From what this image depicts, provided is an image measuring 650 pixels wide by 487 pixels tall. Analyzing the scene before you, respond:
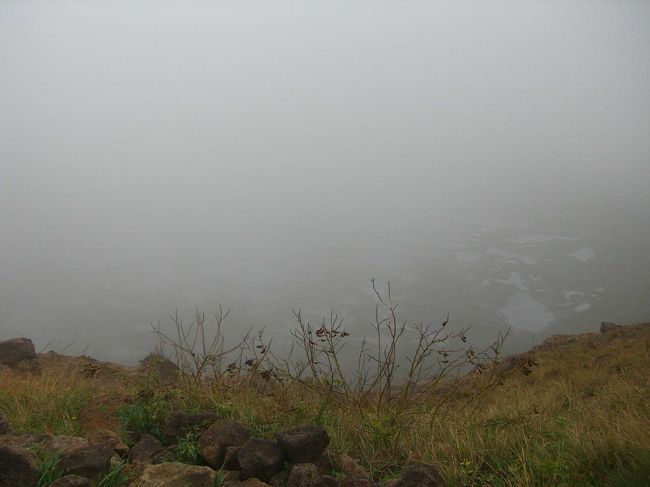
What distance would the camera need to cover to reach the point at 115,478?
2.80 metres

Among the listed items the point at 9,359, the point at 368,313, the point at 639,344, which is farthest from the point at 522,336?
the point at 9,359

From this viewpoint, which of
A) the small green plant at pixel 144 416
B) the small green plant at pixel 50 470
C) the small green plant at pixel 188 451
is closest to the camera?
the small green plant at pixel 50 470

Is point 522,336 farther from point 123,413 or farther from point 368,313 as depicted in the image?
point 123,413

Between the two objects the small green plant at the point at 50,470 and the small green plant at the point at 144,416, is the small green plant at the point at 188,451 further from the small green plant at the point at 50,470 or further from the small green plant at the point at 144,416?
the small green plant at the point at 50,470

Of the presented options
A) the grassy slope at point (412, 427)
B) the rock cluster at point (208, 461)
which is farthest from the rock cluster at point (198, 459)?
the grassy slope at point (412, 427)

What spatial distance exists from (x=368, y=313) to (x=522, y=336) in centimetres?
2073

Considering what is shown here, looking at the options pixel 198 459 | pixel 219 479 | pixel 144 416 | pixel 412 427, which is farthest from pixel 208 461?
pixel 412 427

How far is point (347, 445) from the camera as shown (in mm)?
3723

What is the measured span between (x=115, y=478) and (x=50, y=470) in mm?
391

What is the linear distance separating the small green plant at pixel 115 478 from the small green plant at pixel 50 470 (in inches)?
10.4

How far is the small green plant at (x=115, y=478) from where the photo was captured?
2717 mm

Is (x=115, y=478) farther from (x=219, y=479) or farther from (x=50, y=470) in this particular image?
(x=219, y=479)

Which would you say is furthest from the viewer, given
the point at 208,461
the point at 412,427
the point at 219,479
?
the point at 412,427

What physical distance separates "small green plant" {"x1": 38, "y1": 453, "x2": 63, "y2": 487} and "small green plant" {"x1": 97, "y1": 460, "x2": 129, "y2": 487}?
265mm
